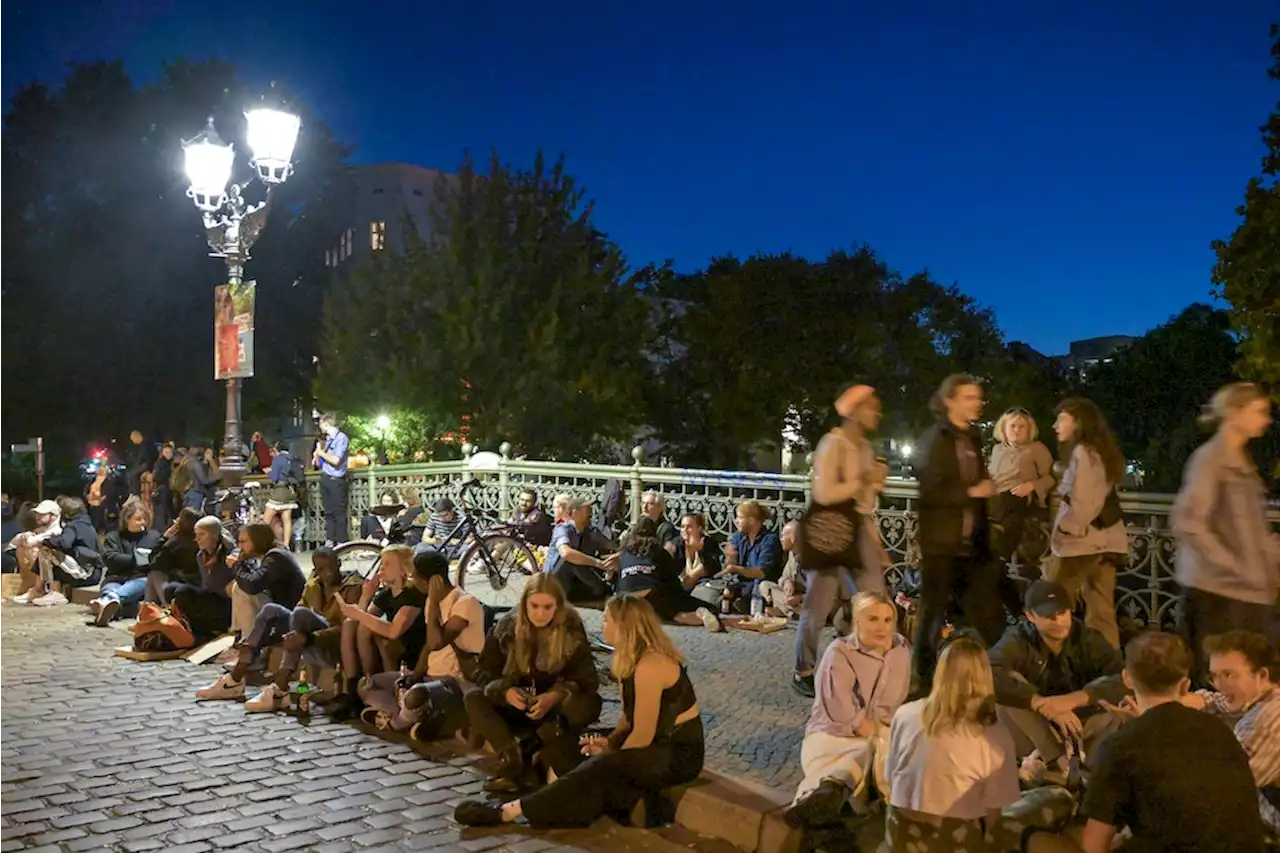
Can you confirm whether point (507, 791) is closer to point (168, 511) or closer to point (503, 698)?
point (503, 698)

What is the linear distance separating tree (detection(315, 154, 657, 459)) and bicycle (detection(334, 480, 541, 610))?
10.5 metres

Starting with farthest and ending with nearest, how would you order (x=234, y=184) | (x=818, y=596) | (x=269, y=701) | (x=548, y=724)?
(x=234, y=184)
(x=269, y=701)
(x=818, y=596)
(x=548, y=724)

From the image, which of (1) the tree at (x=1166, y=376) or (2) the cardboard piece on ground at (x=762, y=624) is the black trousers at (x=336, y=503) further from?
(1) the tree at (x=1166, y=376)

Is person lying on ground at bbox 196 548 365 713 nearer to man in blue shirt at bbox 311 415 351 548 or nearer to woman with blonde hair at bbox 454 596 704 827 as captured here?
woman with blonde hair at bbox 454 596 704 827

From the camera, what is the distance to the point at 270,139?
14.7 meters

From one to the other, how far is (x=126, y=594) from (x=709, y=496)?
243 inches

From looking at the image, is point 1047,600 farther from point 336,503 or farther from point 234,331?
point 234,331

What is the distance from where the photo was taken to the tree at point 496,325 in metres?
23.5

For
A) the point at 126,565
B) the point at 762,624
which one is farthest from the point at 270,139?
the point at 762,624

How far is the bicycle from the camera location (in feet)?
39.5

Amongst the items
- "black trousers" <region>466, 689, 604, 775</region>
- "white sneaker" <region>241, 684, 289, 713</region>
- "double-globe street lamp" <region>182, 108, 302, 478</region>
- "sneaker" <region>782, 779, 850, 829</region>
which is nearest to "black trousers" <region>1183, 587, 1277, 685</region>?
"sneaker" <region>782, 779, 850, 829</region>

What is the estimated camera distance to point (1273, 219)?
55.7 feet

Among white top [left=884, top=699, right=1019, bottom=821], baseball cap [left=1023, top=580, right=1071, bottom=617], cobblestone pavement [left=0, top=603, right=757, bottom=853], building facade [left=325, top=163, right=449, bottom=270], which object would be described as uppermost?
building facade [left=325, top=163, right=449, bottom=270]

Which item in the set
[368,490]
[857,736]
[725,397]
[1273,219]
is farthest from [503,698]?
[725,397]
